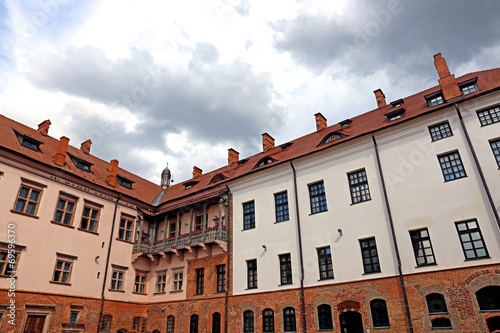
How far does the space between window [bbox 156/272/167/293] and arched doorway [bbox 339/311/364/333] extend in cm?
1399

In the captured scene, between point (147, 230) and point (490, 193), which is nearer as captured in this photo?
point (490, 193)

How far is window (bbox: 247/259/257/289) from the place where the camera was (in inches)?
827

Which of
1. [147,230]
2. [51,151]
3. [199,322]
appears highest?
[51,151]

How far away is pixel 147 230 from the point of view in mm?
28156

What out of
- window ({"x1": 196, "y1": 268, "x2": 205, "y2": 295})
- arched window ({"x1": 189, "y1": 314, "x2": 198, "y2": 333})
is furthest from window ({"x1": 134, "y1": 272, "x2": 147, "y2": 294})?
arched window ({"x1": 189, "y1": 314, "x2": 198, "y2": 333})

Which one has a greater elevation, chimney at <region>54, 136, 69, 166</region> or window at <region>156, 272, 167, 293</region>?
chimney at <region>54, 136, 69, 166</region>

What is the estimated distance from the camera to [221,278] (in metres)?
22.8

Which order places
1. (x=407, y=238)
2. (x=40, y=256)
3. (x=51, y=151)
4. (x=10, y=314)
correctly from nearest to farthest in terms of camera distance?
1. (x=407, y=238)
2. (x=10, y=314)
3. (x=40, y=256)
4. (x=51, y=151)

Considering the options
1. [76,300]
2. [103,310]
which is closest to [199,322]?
[103,310]

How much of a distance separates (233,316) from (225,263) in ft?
11.0

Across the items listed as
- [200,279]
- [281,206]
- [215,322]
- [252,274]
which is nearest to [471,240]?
[281,206]

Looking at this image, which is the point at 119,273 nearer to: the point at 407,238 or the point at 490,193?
the point at 407,238

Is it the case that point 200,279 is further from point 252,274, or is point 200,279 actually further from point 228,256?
point 252,274

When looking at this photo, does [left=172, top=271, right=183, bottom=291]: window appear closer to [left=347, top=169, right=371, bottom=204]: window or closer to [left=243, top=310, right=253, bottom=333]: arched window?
[left=243, top=310, right=253, bottom=333]: arched window
